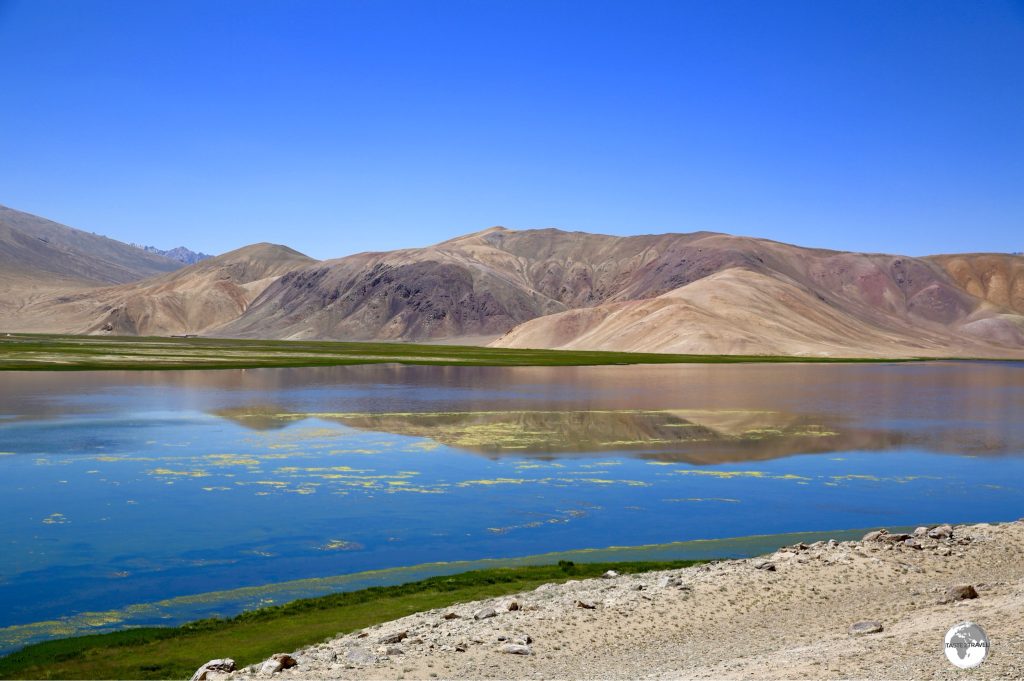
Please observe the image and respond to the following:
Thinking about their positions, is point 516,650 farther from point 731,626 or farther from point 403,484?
point 403,484

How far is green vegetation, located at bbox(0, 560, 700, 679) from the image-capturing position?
1189 cm

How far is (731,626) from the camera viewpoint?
1282 centimetres

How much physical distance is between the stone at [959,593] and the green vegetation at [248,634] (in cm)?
571

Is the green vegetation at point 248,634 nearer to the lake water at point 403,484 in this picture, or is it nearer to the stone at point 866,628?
the lake water at point 403,484

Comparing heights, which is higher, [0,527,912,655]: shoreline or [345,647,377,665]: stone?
[345,647,377,665]: stone

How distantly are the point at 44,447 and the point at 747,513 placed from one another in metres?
23.0

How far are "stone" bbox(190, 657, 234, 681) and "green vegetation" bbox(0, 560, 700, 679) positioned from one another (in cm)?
44

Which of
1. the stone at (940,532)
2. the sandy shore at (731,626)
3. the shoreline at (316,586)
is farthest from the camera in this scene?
the stone at (940,532)

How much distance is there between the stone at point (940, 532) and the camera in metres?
17.5

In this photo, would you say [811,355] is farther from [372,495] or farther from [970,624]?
[970,624]

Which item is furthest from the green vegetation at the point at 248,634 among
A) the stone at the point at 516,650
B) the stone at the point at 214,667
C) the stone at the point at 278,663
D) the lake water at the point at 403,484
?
the stone at the point at 516,650

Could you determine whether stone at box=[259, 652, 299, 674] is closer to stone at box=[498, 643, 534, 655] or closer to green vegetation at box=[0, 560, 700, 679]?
green vegetation at box=[0, 560, 700, 679]

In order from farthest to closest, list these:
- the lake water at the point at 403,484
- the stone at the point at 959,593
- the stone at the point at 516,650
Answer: the lake water at the point at 403,484
the stone at the point at 959,593
the stone at the point at 516,650

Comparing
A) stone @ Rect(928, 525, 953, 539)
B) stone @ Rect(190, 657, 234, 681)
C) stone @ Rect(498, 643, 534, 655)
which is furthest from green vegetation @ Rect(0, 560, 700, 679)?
stone @ Rect(928, 525, 953, 539)
